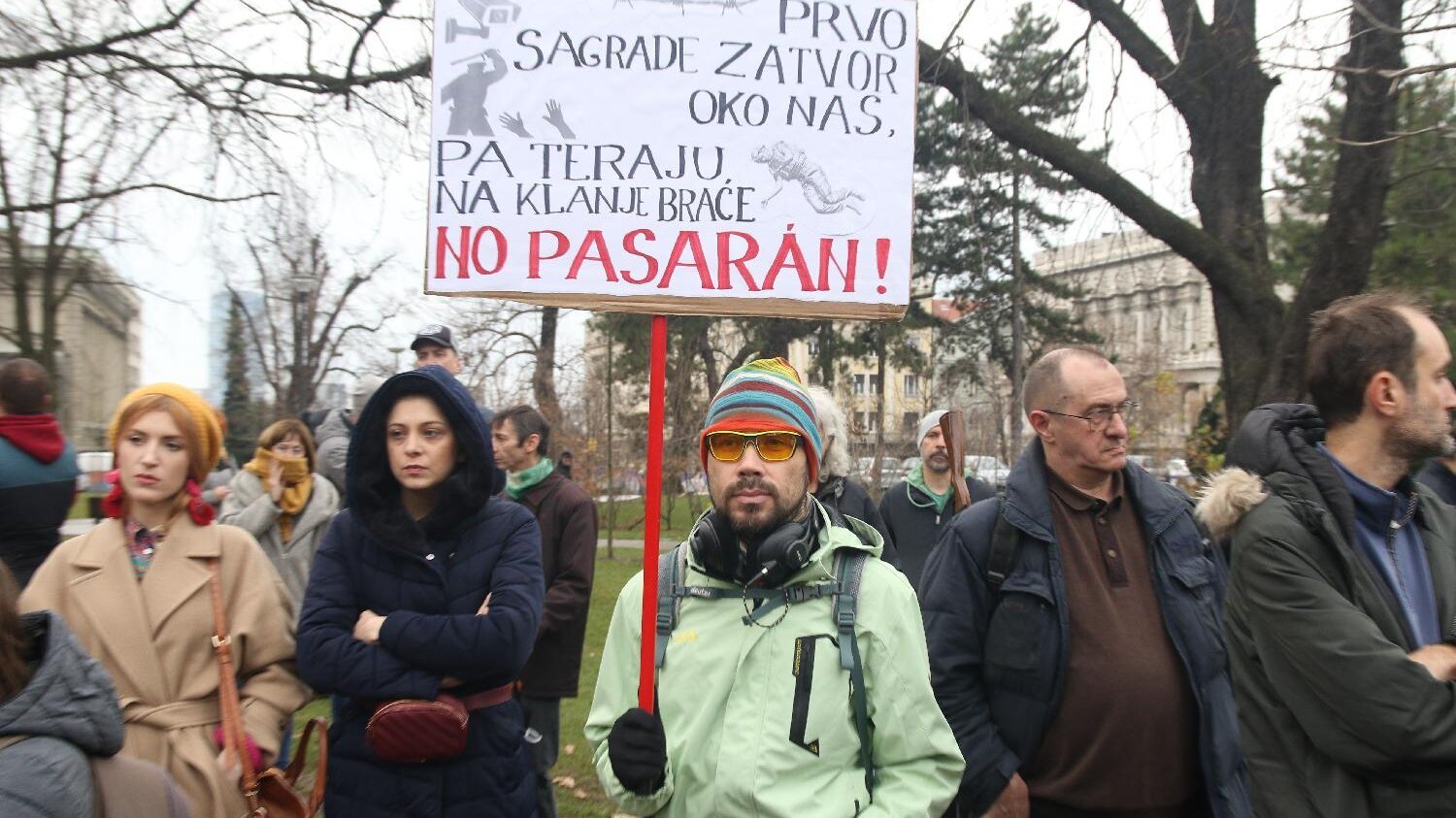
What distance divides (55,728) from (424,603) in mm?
1227

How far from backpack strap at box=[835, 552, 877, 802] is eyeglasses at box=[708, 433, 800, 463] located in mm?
347

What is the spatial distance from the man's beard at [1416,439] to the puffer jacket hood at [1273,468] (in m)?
0.17

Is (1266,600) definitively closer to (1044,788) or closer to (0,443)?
(1044,788)

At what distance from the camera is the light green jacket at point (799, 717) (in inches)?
96.1

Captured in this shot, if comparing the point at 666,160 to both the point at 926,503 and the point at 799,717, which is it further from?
the point at 926,503

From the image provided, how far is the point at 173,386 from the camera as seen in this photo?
3.40 meters

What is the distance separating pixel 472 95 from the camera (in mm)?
2902

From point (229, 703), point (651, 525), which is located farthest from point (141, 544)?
point (651, 525)

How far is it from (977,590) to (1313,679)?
0.92 metres

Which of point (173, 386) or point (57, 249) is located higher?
point (57, 249)

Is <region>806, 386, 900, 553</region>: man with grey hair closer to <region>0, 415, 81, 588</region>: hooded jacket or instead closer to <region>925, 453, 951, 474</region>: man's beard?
<region>925, 453, 951, 474</region>: man's beard

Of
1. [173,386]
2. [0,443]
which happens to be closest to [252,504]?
[0,443]

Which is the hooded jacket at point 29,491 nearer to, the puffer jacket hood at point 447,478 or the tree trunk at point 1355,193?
the puffer jacket hood at point 447,478

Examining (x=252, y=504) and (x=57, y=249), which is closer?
(x=252, y=504)
